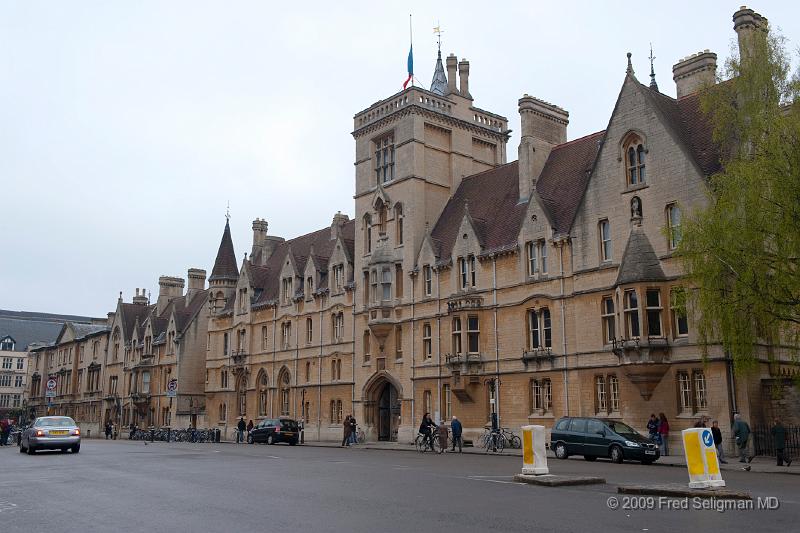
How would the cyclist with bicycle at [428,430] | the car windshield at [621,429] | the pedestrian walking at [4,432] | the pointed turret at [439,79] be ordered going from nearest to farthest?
the car windshield at [621,429]
the cyclist with bicycle at [428,430]
the pedestrian walking at [4,432]
the pointed turret at [439,79]

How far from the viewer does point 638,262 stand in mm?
32594

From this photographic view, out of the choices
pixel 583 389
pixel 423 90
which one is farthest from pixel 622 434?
pixel 423 90

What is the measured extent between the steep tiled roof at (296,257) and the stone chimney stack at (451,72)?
12438 millimetres

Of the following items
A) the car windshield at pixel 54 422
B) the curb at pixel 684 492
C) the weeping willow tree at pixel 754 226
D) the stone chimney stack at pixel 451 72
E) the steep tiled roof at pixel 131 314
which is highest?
the stone chimney stack at pixel 451 72

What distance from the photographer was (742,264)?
24516 mm

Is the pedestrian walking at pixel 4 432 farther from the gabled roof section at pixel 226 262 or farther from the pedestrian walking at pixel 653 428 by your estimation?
the pedestrian walking at pixel 653 428

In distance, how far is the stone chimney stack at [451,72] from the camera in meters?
50.7

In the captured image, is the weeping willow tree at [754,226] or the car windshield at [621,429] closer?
the weeping willow tree at [754,226]

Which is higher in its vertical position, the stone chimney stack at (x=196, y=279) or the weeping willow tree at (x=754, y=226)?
the stone chimney stack at (x=196, y=279)

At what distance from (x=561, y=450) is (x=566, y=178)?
1644cm

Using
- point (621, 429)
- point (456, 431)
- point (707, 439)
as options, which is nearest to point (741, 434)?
point (621, 429)

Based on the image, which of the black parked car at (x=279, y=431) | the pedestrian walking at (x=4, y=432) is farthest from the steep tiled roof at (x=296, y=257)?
the pedestrian walking at (x=4, y=432)

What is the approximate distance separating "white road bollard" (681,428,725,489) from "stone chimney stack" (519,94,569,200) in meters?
27.2

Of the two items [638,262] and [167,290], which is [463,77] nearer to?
[638,262]
